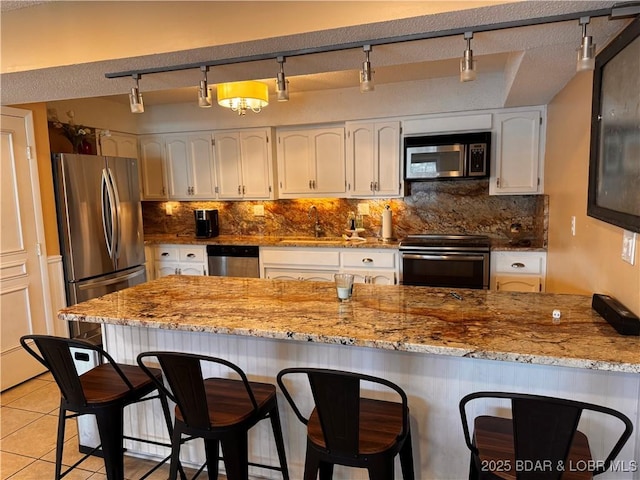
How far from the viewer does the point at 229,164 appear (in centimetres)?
454

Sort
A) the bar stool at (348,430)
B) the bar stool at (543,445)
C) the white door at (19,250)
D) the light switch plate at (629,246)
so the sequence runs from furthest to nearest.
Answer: the white door at (19,250), the light switch plate at (629,246), the bar stool at (348,430), the bar stool at (543,445)

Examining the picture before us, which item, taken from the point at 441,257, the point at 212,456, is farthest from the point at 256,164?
the point at 212,456

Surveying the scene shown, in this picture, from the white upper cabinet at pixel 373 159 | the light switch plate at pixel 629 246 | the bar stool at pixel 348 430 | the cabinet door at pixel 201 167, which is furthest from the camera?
the cabinet door at pixel 201 167

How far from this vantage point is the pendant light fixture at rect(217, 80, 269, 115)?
118 inches

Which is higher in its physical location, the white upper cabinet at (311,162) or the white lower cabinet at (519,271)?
the white upper cabinet at (311,162)

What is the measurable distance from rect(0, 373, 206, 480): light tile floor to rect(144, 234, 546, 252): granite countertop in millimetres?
1918

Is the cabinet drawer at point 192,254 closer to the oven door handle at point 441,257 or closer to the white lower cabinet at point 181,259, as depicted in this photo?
the white lower cabinet at point 181,259

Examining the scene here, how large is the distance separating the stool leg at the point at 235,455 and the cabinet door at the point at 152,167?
3831mm

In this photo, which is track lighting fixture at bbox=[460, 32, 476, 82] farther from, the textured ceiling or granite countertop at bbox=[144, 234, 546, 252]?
granite countertop at bbox=[144, 234, 546, 252]

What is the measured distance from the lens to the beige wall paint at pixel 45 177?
10.9 feet

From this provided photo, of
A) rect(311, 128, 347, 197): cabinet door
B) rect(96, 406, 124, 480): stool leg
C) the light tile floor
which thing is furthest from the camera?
rect(311, 128, 347, 197): cabinet door

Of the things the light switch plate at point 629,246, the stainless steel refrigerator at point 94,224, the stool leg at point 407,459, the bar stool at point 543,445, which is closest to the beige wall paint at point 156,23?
the light switch plate at point 629,246

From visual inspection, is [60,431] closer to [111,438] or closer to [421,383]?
[111,438]

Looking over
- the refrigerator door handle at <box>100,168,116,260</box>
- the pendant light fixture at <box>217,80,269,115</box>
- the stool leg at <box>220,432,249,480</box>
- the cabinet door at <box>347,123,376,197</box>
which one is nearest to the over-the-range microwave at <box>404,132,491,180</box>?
the cabinet door at <box>347,123,376,197</box>
